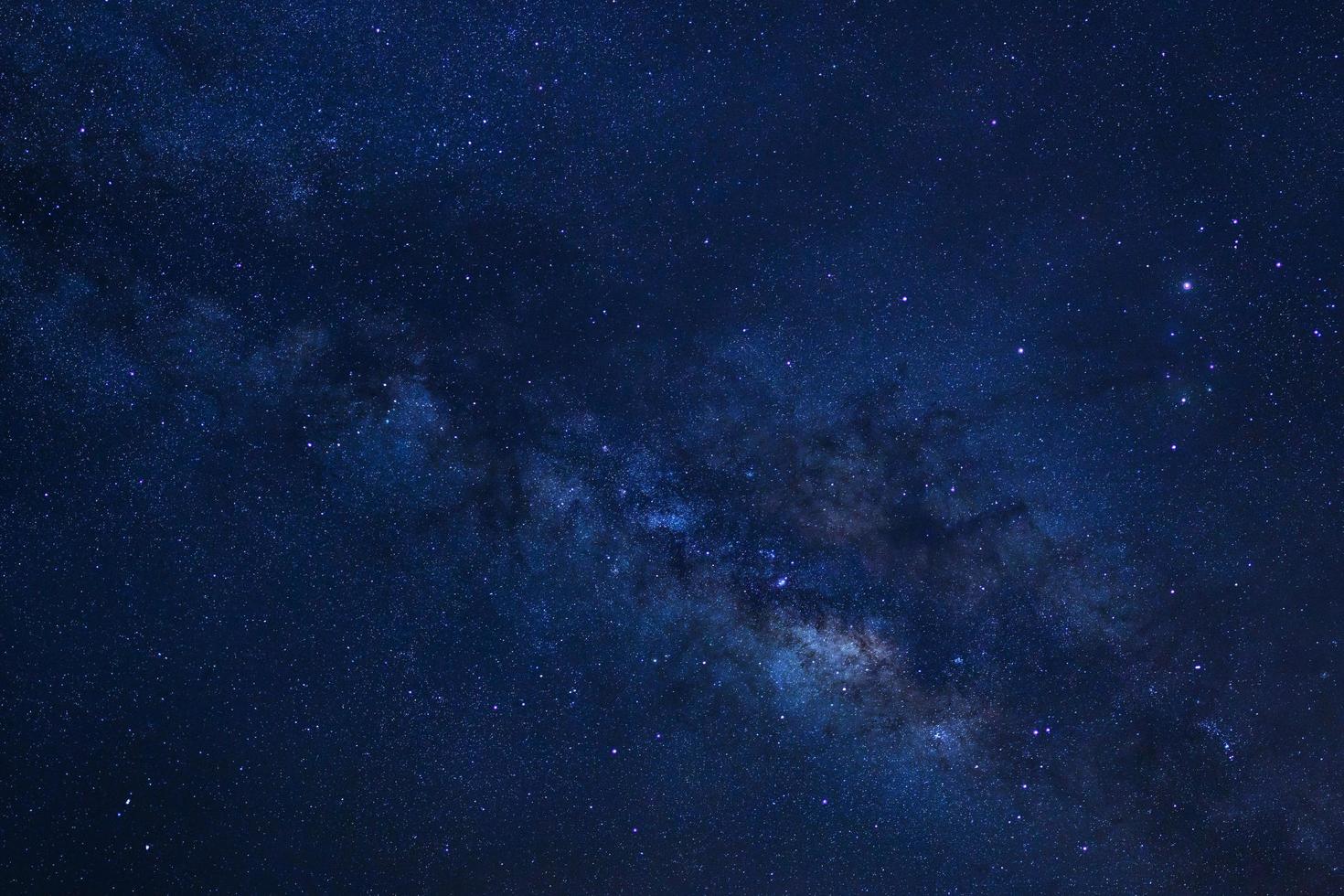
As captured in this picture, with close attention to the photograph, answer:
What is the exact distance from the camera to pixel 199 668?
7.29 meters

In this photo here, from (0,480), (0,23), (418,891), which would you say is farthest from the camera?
(418,891)

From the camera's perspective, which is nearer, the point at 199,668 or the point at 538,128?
the point at 538,128

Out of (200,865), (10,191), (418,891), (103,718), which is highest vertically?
(10,191)

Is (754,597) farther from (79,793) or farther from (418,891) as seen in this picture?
(79,793)

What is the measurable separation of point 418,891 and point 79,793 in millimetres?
3530

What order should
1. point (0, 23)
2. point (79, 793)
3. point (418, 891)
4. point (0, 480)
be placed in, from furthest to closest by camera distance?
1. point (418, 891)
2. point (79, 793)
3. point (0, 480)
4. point (0, 23)

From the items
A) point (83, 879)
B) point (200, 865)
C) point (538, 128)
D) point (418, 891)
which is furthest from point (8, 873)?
point (538, 128)

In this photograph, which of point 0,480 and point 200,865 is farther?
point 200,865

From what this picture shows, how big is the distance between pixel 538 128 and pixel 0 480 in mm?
6053

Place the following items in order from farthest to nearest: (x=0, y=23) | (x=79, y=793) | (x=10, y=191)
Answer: (x=79, y=793) < (x=10, y=191) < (x=0, y=23)

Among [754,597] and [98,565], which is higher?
[98,565]

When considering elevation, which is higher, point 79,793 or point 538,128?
point 538,128

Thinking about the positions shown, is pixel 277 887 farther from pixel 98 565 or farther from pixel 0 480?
pixel 0 480

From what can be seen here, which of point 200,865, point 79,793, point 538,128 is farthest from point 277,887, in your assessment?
point 538,128
